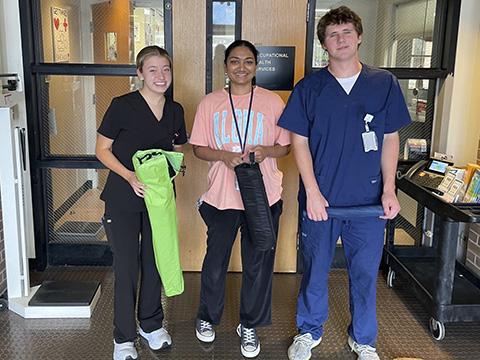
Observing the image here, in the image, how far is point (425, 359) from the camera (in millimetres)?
2531

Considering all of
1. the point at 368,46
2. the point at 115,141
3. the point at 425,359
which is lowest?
the point at 425,359

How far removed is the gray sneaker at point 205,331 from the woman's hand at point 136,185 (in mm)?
814

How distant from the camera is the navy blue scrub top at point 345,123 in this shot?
2.24 m

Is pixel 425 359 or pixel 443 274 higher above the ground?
pixel 443 274

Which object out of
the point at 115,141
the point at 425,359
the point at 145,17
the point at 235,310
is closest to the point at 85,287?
the point at 235,310

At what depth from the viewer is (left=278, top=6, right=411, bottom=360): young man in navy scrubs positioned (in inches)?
88.0

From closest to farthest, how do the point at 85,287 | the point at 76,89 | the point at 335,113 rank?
the point at 335,113 → the point at 85,287 → the point at 76,89

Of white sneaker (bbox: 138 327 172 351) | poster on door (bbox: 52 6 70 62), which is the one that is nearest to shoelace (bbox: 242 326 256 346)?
white sneaker (bbox: 138 327 172 351)

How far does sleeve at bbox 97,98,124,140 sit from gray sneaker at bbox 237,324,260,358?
1.15m

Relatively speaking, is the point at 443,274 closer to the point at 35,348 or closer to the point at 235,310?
the point at 235,310

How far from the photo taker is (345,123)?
88.0 inches

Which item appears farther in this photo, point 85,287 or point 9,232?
point 85,287

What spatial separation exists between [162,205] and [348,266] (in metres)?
0.92

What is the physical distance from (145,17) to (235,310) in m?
1.81
